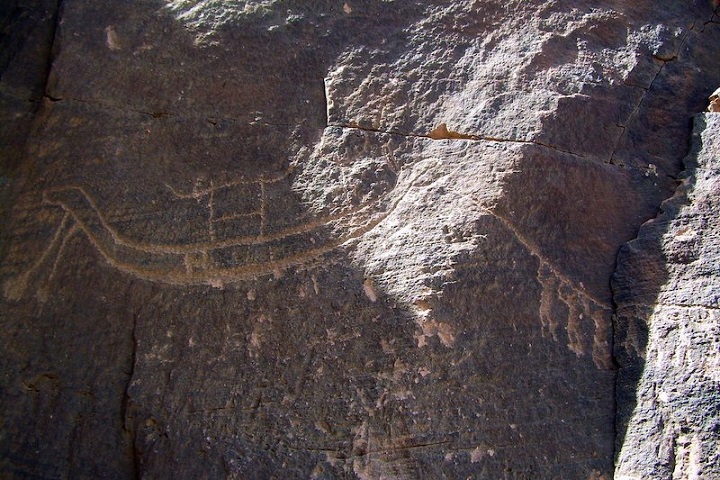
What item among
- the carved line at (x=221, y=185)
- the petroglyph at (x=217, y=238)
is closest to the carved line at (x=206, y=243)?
the petroglyph at (x=217, y=238)

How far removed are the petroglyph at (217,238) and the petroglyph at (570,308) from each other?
A: 1.49 ft

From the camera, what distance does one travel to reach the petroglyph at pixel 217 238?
2.39m

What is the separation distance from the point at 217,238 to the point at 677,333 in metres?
1.40

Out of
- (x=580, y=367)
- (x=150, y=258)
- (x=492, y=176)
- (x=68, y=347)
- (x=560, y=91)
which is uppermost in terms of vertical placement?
(x=560, y=91)

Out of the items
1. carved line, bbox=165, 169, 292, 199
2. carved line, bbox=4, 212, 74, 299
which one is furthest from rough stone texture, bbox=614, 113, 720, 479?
carved line, bbox=4, 212, 74, 299

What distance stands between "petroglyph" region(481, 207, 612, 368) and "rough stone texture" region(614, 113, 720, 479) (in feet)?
0.17

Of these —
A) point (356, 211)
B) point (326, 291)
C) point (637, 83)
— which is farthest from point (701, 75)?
point (326, 291)

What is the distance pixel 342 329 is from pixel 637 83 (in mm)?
1324

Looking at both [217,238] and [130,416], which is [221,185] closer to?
[217,238]

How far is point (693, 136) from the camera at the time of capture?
259 cm

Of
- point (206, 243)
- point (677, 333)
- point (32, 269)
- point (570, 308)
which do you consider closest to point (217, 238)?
point (206, 243)

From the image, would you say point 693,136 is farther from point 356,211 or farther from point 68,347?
point 68,347

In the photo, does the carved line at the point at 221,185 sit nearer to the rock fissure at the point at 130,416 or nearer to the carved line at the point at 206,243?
the carved line at the point at 206,243

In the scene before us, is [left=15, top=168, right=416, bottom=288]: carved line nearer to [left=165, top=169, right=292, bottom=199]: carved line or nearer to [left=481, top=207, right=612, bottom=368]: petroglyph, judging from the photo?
[left=165, top=169, right=292, bottom=199]: carved line
